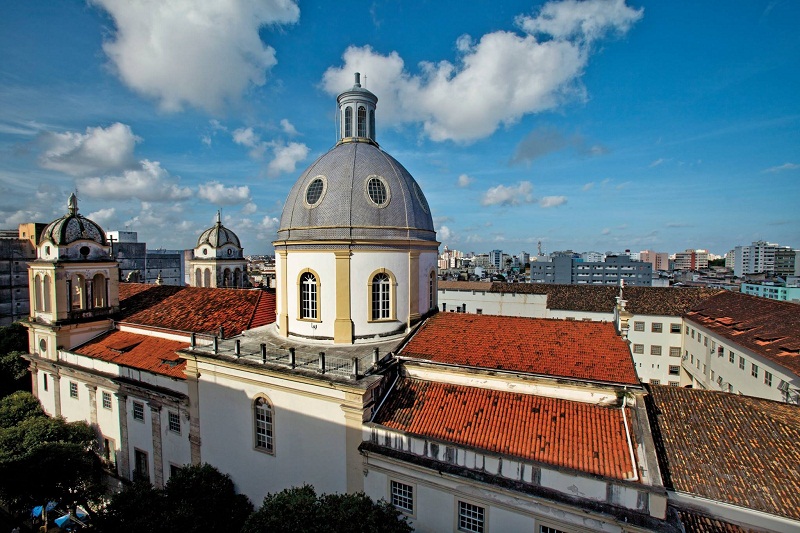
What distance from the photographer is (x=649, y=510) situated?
10328mm

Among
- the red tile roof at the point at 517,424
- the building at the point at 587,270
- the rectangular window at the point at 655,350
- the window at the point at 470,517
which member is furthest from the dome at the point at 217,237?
the building at the point at 587,270

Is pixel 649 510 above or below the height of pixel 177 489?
above

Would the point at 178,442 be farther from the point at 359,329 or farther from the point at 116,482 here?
the point at 359,329

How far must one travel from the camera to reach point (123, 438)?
21672 millimetres

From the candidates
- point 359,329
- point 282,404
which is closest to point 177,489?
point 282,404

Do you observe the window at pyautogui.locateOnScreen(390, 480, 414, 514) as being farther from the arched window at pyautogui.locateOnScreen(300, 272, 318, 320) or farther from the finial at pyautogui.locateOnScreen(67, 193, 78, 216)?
the finial at pyautogui.locateOnScreen(67, 193, 78, 216)

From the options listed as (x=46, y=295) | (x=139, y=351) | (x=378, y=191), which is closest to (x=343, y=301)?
(x=378, y=191)

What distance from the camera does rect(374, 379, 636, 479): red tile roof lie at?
461 inches

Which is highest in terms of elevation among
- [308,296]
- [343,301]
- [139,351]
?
[308,296]

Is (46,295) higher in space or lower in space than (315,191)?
lower

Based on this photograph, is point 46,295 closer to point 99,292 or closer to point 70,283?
point 70,283

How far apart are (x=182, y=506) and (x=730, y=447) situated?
1947 centimetres

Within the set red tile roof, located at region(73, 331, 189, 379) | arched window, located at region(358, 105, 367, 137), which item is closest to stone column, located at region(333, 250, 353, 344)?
arched window, located at region(358, 105, 367, 137)

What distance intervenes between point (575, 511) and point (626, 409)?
12.8 ft
